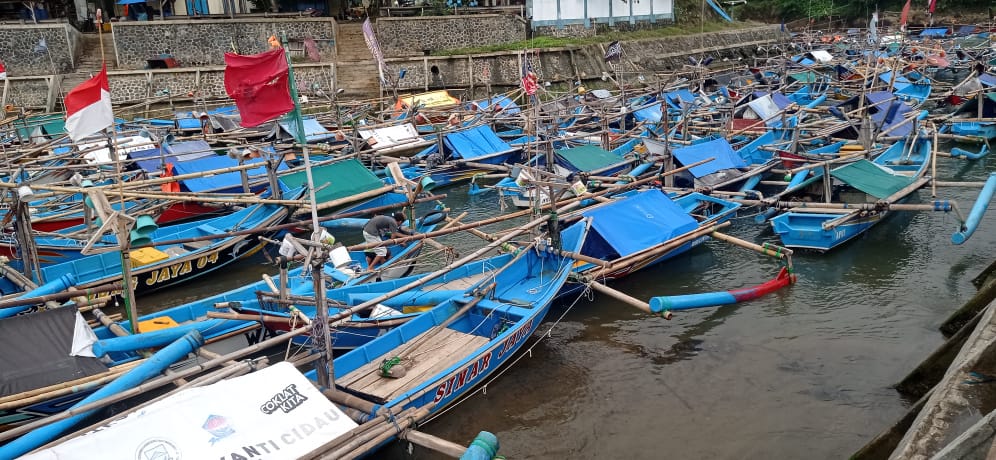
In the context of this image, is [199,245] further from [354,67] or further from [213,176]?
[354,67]

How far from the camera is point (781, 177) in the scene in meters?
24.2

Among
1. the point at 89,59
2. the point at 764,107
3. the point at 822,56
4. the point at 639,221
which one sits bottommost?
the point at 639,221

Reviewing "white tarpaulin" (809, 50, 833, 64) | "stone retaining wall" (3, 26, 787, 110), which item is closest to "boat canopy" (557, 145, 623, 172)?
"stone retaining wall" (3, 26, 787, 110)

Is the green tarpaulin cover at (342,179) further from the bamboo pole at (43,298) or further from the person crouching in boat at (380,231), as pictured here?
the bamboo pole at (43,298)

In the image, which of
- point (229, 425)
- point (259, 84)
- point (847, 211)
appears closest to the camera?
point (229, 425)

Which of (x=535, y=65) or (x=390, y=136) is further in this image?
(x=535, y=65)

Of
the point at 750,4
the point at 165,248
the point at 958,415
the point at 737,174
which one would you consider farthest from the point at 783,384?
the point at 750,4

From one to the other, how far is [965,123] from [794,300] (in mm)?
19277

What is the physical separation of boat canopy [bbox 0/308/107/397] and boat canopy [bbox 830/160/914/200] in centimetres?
1754

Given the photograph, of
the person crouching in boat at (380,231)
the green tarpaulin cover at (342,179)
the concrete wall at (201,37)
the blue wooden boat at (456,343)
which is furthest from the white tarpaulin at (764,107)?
the concrete wall at (201,37)

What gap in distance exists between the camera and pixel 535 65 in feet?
148

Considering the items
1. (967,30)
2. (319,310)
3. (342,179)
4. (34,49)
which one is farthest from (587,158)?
(967,30)

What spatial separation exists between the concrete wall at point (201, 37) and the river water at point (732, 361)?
84.3ft

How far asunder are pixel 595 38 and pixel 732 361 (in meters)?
38.4
